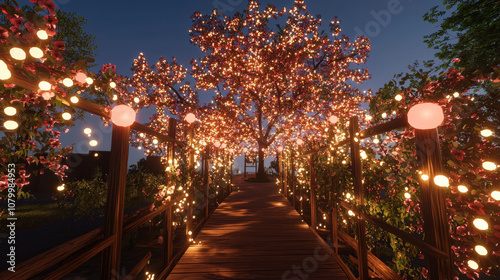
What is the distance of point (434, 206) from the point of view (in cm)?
162

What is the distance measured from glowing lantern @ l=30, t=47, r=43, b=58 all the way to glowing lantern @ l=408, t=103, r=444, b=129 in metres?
2.56

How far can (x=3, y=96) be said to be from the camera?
1.67 meters

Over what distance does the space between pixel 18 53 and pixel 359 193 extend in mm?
3642

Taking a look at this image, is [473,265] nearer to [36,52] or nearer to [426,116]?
[426,116]

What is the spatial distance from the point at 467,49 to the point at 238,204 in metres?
12.0

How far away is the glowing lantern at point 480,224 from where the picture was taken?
197cm

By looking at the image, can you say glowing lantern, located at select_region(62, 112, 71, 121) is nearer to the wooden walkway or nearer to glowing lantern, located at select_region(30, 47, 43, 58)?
glowing lantern, located at select_region(30, 47, 43, 58)

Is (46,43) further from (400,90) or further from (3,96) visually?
(400,90)

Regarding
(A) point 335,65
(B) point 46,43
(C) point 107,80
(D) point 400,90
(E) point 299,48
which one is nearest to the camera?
(B) point 46,43

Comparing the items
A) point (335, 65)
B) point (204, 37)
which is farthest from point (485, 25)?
point (204, 37)

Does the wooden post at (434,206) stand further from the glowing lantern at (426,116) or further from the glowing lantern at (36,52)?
the glowing lantern at (36,52)

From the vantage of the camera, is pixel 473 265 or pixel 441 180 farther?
pixel 473 265

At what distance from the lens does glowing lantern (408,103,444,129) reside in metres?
1.57

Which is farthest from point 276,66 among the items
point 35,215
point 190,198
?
point 35,215
